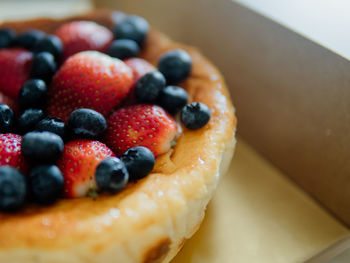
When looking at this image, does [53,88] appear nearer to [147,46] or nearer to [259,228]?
[147,46]

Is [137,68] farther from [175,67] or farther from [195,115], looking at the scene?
[195,115]

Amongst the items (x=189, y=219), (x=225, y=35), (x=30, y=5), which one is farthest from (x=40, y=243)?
(x=30, y=5)

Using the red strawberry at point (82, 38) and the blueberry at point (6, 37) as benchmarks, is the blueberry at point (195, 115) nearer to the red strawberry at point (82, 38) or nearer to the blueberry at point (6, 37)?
the red strawberry at point (82, 38)

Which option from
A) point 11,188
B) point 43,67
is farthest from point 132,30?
point 11,188

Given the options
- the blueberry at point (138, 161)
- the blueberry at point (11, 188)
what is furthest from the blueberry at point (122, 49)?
the blueberry at point (11, 188)

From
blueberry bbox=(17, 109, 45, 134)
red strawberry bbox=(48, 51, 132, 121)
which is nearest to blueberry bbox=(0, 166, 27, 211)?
blueberry bbox=(17, 109, 45, 134)

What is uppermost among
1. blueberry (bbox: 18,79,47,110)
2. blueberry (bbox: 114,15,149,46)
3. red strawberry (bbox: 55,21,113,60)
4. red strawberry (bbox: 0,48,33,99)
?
blueberry (bbox: 114,15,149,46)

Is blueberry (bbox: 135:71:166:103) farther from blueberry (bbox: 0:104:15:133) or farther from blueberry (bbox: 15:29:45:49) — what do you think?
blueberry (bbox: 15:29:45:49)
